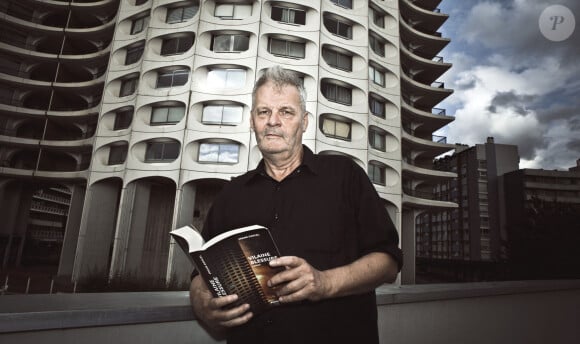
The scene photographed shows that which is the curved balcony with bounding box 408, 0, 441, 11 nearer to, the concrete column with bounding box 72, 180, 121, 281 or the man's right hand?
the concrete column with bounding box 72, 180, 121, 281

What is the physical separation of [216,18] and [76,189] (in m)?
20.4

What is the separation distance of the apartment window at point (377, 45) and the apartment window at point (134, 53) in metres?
20.4

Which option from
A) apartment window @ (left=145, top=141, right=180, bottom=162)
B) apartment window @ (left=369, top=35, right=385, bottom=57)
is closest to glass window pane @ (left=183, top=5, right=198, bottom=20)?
apartment window @ (left=145, top=141, right=180, bottom=162)

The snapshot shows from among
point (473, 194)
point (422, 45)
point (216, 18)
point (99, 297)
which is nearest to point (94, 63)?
point (216, 18)

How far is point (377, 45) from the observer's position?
31.6m

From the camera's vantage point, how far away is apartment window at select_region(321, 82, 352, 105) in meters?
27.9

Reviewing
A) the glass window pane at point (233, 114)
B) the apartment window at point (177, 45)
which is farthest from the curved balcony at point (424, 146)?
the apartment window at point (177, 45)

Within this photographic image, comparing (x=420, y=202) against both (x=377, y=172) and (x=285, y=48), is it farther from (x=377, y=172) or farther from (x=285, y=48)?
(x=285, y=48)

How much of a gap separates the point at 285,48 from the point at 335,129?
25.8 ft

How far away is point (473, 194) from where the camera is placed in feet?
199

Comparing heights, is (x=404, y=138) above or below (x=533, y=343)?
above

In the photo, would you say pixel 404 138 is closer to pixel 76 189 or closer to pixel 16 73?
pixel 76 189

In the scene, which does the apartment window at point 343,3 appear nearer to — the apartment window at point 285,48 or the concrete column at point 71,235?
the apartment window at point 285,48

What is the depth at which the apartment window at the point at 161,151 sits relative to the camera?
86.0 ft
